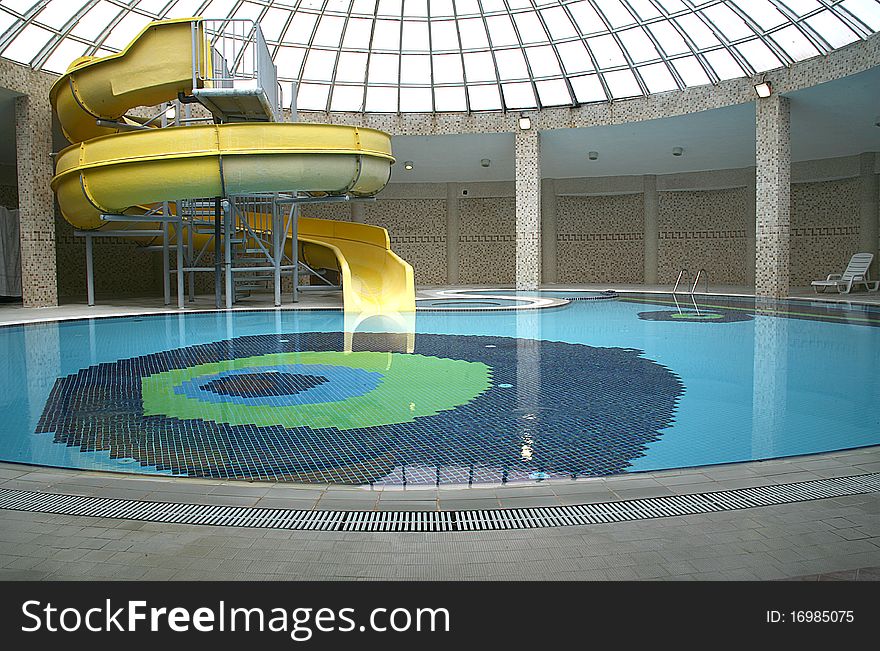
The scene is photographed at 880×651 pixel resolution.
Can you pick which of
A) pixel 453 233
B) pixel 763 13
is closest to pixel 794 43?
pixel 763 13

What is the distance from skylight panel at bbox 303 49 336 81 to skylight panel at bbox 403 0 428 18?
2.56 metres

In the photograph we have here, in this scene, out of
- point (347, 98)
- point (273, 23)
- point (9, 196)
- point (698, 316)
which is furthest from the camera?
point (9, 196)

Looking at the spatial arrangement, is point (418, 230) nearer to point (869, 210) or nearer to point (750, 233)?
point (750, 233)

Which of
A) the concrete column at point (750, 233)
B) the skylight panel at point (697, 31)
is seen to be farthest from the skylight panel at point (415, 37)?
the concrete column at point (750, 233)

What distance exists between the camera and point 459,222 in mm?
31516

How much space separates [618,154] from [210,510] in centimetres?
2530

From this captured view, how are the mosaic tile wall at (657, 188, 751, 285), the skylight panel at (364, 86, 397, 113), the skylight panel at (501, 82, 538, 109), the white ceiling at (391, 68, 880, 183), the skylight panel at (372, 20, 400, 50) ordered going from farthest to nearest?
the mosaic tile wall at (657, 188, 751, 285)
the skylight panel at (364, 86, 397, 113)
the skylight panel at (501, 82, 538, 109)
the skylight panel at (372, 20, 400, 50)
the white ceiling at (391, 68, 880, 183)

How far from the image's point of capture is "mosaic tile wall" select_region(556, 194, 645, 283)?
30375 mm

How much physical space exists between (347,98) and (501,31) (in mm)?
5519

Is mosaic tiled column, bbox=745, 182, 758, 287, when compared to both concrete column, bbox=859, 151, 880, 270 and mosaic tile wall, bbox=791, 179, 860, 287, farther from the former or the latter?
concrete column, bbox=859, 151, 880, 270

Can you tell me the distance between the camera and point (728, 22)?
1961cm

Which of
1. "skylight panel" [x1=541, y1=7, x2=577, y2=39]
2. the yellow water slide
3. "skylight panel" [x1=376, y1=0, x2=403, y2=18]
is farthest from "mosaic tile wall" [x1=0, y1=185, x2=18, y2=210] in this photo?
"skylight panel" [x1=541, y1=7, x2=577, y2=39]

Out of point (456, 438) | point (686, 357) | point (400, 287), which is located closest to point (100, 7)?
point (400, 287)
